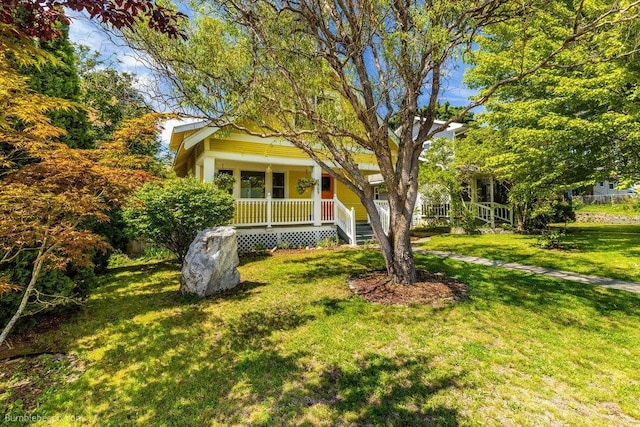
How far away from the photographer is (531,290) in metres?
5.84

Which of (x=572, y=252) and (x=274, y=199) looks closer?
(x=572, y=252)

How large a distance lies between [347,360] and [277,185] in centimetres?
1107

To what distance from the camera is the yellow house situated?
10.5 metres

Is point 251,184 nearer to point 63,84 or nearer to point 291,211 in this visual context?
point 291,211

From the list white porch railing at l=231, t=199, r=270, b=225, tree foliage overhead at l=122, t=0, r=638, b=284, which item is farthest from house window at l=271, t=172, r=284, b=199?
tree foliage overhead at l=122, t=0, r=638, b=284

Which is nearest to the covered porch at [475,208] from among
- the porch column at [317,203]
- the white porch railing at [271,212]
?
the porch column at [317,203]

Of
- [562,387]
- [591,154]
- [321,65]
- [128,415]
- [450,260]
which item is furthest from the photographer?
[591,154]

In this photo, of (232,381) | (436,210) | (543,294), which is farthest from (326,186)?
(232,381)

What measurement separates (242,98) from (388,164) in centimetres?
314

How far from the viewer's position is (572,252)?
9.31 m

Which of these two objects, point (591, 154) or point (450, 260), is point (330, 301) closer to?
point (450, 260)

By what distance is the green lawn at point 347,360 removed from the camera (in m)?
2.70

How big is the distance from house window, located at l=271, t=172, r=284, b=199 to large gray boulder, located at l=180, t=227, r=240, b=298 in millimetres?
7665

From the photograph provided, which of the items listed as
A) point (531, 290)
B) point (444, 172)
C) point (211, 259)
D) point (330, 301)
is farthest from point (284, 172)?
point (531, 290)
